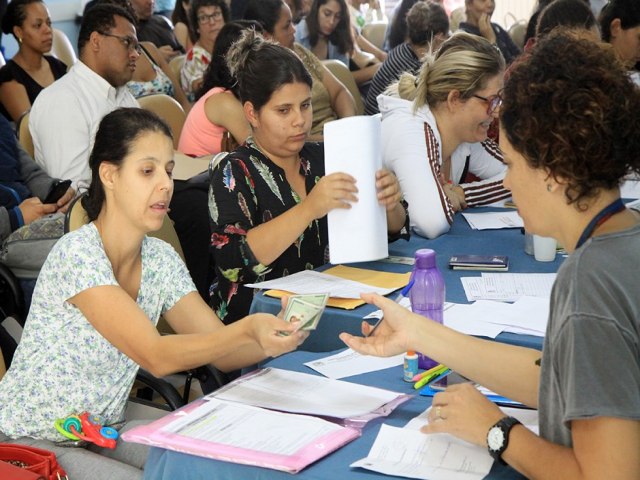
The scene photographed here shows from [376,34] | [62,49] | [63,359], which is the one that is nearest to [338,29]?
[376,34]

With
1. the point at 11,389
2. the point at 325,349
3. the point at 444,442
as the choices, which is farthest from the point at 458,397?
the point at 11,389

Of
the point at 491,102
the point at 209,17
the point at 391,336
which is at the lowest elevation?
→ the point at 391,336

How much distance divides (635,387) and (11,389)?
1.39m

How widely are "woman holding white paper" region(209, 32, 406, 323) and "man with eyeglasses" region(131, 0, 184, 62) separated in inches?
161

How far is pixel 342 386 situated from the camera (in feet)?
5.43

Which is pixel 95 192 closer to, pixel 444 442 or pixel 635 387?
pixel 444 442

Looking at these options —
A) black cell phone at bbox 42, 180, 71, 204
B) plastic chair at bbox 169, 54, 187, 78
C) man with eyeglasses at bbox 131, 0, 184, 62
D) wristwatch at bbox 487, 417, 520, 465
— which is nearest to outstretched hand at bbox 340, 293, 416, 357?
wristwatch at bbox 487, 417, 520, 465

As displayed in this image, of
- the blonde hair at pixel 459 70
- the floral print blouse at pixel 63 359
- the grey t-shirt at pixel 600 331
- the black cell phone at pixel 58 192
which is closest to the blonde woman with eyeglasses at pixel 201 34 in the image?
the black cell phone at pixel 58 192

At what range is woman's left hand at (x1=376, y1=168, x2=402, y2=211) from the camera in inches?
89.7

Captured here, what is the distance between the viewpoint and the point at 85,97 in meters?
3.92

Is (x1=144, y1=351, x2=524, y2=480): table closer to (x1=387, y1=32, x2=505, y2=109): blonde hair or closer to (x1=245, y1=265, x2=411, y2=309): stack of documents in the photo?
(x1=245, y1=265, x2=411, y2=309): stack of documents

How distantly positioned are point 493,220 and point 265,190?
0.77 meters

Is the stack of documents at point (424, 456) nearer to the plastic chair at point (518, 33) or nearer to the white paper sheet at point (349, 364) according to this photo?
the white paper sheet at point (349, 364)

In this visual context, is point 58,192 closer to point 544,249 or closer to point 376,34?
point 544,249
